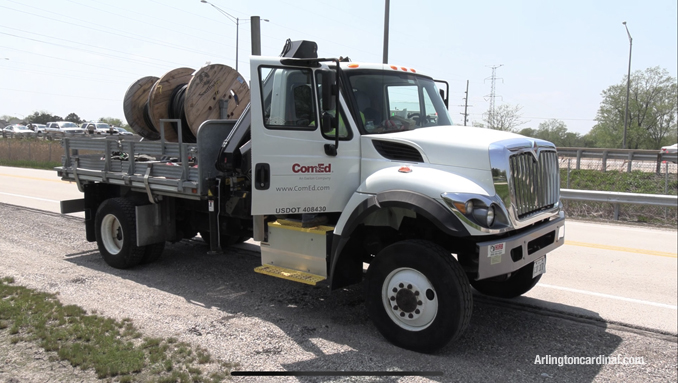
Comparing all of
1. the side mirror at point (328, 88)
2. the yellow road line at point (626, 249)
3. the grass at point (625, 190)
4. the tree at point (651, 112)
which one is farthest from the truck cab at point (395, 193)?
the tree at point (651, 112)

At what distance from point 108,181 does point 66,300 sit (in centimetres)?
221

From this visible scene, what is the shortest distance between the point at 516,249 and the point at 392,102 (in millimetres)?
1964

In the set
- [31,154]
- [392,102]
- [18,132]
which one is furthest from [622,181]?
[18,132]

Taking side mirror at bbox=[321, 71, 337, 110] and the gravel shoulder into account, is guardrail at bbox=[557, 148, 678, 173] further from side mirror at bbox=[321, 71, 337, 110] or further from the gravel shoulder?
side mirror at bbox=[321, 71, 337, 110]

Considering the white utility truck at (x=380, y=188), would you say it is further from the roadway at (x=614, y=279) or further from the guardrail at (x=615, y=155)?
the guardrail at (x=615, y=155)

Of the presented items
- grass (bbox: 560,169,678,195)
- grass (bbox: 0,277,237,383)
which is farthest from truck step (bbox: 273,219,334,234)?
grass (bbox: 560,169,678,195)

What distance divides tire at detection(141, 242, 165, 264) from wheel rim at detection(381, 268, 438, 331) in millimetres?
4017

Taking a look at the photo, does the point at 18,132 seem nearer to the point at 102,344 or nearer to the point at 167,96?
the point at 167,96

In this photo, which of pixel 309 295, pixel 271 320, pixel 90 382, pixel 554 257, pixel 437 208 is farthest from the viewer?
pixel 554 257

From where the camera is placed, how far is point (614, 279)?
6.97 meters

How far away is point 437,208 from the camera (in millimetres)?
4418

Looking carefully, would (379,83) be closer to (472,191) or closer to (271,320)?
(472,191)

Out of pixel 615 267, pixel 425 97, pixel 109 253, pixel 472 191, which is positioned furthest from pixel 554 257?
pixel 109 253

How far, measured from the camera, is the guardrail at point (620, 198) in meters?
11.6
